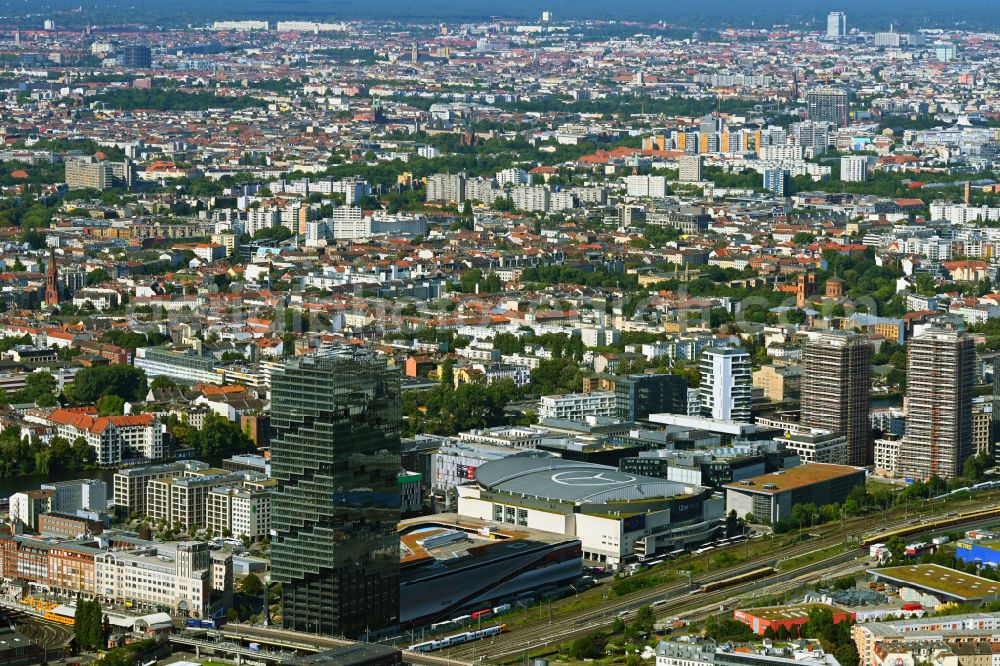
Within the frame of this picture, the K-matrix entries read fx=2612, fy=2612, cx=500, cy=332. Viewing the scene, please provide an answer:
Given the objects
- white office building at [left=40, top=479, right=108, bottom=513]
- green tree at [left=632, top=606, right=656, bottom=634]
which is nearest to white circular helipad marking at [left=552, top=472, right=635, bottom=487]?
green tree at [left=632, top=606, right=656, bottom=634]

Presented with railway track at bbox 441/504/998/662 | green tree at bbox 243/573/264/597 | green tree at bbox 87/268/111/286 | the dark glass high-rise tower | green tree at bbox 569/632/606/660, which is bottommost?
railway track at bbox 441/504/998/662

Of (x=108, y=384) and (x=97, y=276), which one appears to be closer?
(x=108, y=384)

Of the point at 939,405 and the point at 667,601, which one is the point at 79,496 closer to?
the point at 667,601

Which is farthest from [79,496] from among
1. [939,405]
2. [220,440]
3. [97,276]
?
[97,276]

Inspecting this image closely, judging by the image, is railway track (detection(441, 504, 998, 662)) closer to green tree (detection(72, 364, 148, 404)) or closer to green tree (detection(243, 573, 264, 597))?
green tree (detection(243, 573, 264, 597))

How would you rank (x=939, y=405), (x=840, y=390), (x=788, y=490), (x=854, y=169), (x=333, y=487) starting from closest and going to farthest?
1. (x=333, y=487)
2. (x=788, y=490)
3. (x=939, y=405)
4. (x=840, y=390)
5. (x=854, y=169)

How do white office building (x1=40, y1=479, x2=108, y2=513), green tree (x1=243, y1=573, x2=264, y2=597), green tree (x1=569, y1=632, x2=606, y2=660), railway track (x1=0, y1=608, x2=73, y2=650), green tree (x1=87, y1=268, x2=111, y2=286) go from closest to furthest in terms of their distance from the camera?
green tree (x1=569, y1=632, x2=606, y2=660) → railway track (x1=0, y1=608, x2=73, y2=650) → green tree (x1=243, y1=573, x2=264, y2=597) → white office building (x1=40, y1=479, x2=108, y2=513) → green tree (x1=87, y1=268, x2=111, y2=286)

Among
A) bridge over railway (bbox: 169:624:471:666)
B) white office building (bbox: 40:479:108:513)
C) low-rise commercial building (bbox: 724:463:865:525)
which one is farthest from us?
low-rise commercial building (bbox: 724:463:865:525)

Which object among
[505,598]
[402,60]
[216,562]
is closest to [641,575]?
[505,598]
